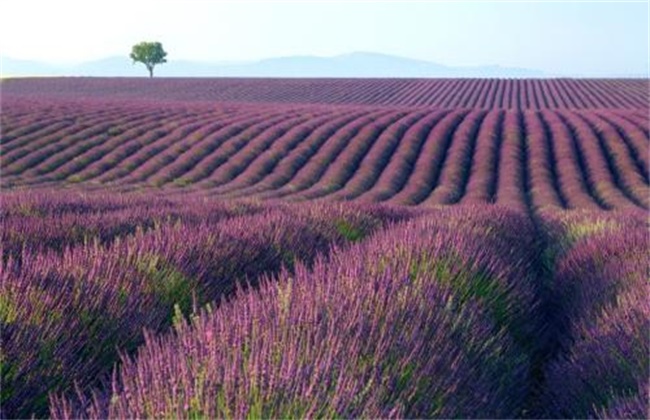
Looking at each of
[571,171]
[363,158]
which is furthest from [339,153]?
[571,171]

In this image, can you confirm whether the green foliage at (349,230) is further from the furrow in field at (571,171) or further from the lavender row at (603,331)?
the furrow in field at (571,171)

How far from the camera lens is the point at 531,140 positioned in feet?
103

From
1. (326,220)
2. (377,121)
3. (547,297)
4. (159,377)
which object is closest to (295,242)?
(326,220)

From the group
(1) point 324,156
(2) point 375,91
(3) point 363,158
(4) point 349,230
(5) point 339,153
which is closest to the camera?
(4) point 349,230

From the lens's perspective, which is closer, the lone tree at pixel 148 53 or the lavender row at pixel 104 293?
the lavender row at pixel 104 293

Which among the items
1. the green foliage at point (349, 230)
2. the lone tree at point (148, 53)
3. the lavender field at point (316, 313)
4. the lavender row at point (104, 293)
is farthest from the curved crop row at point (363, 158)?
the lone tree at point (148, 53)

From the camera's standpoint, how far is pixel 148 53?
95.2 m

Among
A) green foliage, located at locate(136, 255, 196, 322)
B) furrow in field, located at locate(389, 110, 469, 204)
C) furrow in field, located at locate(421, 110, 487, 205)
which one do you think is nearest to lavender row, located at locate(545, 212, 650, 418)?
green foliage, located at locate(136, 255, 196, 322)

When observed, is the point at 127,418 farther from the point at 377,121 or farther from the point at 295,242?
the point at 377,121

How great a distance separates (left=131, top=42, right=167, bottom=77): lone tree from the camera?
95188mm

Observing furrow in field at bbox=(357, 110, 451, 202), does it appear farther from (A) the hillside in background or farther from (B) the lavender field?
(B) the lavender field

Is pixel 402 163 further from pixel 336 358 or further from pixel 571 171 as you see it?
pixel 336 358

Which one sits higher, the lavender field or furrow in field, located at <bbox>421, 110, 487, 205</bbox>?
the lavender field

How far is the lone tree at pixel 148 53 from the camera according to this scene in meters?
95.2
